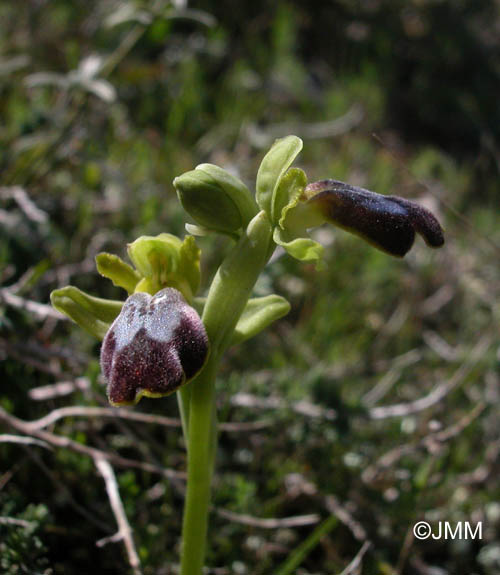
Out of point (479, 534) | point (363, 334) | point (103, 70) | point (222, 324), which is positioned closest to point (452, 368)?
point (363, 334)

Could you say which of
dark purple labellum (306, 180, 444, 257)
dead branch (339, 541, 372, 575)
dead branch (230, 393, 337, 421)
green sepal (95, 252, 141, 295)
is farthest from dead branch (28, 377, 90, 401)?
dark purple labellum (306, 180, 444, 257)

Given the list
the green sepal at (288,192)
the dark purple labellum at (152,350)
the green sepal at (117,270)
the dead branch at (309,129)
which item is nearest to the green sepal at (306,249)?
the green sepal at (288,192)

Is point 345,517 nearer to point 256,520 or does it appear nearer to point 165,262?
point 256,520

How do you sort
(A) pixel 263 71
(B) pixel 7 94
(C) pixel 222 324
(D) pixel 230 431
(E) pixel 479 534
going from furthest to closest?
(A) pixel 263 71
(B) pixel 7 94
(D) pixel 230 431
(E) pixel 479 534
(C) pixel 222 324

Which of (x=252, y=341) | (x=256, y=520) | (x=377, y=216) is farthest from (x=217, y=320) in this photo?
(x=252, y=341)

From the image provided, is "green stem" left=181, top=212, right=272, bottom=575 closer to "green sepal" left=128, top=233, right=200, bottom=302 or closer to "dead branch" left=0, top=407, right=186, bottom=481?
"green sepal" left=128, top=233, right=200, bottom=302

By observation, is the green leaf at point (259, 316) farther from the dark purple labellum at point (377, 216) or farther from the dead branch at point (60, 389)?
the dead branch at point (60, 389)

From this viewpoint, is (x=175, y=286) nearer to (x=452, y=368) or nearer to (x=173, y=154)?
(x=452, y=368)
